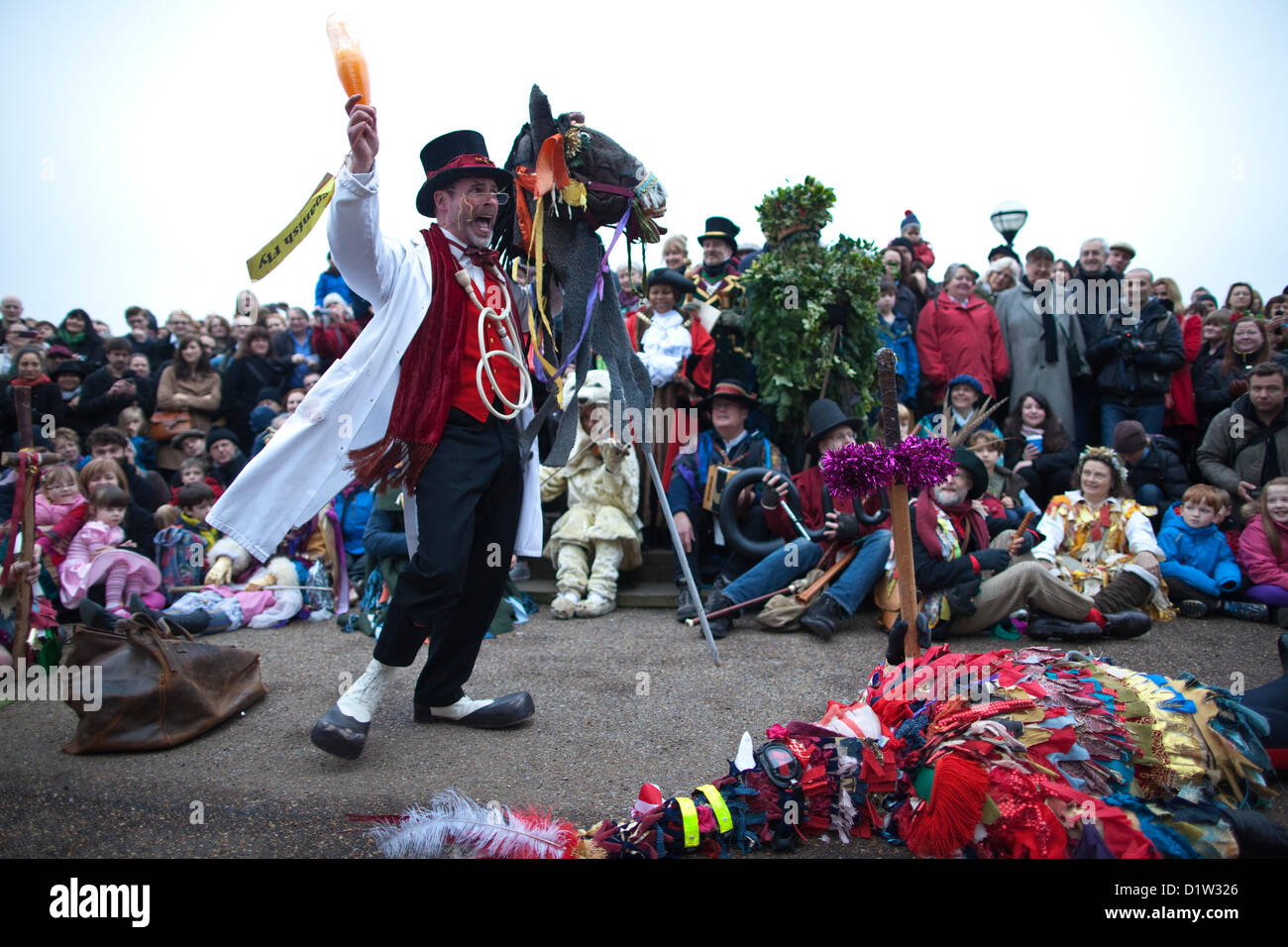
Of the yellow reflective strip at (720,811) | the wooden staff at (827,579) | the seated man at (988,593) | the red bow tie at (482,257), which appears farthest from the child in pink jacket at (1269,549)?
the red bow tie at (482,257)

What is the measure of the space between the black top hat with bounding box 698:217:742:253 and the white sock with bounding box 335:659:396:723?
5.70 meters

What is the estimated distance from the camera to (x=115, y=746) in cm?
364

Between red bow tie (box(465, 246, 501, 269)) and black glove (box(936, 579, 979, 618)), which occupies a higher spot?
red bow tie (box(465, 246, 501, 269))

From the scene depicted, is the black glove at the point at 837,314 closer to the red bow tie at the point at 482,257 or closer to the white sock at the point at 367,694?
the red bow tie at the point at 482,257

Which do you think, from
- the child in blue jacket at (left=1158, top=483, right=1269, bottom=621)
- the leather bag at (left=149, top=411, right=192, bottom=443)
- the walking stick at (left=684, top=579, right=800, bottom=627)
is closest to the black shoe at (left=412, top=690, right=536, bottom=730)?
the walking stick at (left=684, top=579, right=800, bottom=627)

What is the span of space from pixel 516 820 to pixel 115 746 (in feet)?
6.90

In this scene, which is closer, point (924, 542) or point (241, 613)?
point (924, 542)

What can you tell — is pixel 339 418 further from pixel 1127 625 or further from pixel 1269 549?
pixel 1269 549

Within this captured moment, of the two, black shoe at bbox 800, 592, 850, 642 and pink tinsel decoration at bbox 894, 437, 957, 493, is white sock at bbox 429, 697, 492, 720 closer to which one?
pink tinsel decoration at bbox 894, 437, 957, 493

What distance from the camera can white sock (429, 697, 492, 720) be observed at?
3.77 meters

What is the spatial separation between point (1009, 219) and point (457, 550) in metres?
7.45

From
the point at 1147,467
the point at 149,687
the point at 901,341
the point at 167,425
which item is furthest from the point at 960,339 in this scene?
the point at 167,425
